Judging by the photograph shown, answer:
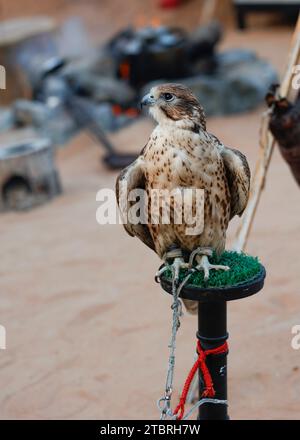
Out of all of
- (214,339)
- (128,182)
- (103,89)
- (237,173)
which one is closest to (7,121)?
(103,89)

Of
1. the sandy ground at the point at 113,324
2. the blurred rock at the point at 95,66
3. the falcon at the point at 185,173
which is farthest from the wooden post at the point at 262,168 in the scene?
the blurred rock at the point at 95,66

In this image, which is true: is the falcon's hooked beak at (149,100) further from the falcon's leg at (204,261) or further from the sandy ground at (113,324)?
the sandy ground at (113,324)

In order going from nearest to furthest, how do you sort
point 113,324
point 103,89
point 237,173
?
point 237,173
point 113,324
point 103,89

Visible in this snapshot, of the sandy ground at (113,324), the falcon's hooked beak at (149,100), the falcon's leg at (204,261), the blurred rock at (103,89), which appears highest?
the blurred rock at (103,89)

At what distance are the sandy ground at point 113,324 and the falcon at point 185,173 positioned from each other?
112 centimetres

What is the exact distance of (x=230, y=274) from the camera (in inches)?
94.5

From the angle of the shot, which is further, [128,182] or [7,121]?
[7,121]

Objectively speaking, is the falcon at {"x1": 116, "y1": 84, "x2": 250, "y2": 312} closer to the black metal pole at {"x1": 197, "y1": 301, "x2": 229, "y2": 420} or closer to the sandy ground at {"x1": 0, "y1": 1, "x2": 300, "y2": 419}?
the black metal pole at {"x1": 197, "y1": 301, "x2": 229, "y2": 420}

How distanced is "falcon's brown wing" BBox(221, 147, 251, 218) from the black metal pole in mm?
437

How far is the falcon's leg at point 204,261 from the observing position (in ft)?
7.90

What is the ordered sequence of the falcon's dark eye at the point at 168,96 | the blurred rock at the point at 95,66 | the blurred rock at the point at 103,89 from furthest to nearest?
the blurred rock at the point at 95,66 → the blurred rock at the point at 103,89 → the falcon's dark eye at the point at 168,96

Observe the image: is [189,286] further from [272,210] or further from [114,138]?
[114,138]

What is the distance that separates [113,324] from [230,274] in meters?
1.91

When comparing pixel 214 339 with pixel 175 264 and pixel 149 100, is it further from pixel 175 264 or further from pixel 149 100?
pixel 149 100
